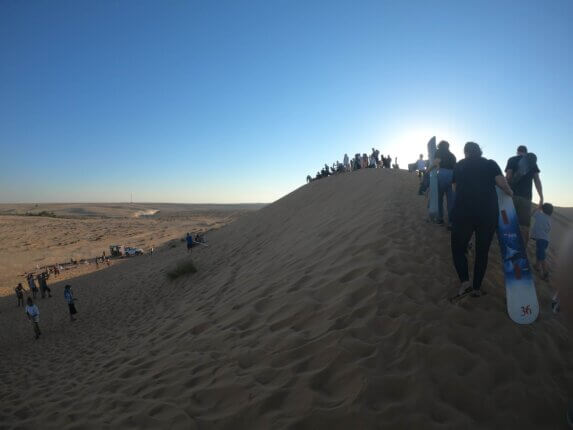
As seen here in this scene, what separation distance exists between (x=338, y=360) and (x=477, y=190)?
254 centimetres

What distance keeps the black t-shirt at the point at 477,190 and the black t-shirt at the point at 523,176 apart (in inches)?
84.2

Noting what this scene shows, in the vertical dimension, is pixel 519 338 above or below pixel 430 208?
below

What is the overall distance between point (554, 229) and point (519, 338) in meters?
13.1

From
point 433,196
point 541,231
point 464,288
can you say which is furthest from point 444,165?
point 464,288

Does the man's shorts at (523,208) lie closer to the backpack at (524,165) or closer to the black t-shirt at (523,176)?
the black t-shirt at (523,176)

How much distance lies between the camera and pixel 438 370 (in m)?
2.80

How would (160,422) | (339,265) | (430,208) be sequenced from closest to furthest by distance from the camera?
(160,422) < (339,265) < (430,208)

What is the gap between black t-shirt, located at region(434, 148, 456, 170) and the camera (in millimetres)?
5758

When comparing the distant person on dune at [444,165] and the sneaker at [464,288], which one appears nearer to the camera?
the sneaker at [464,288]

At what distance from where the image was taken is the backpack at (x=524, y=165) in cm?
541

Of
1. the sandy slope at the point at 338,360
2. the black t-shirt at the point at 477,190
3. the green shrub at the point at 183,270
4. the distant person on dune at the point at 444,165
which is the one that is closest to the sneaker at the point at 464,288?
the sandy slope at the point at 338,360

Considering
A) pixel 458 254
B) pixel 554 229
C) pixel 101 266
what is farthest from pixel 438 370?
pixel 101 266

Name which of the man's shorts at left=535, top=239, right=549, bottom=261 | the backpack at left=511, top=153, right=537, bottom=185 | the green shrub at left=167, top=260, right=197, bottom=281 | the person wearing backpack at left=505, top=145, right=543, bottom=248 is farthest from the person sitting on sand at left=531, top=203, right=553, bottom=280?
the green shrub at left=167, top=260, right=197, bottom=281

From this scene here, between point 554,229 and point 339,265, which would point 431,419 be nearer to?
point 339,265
